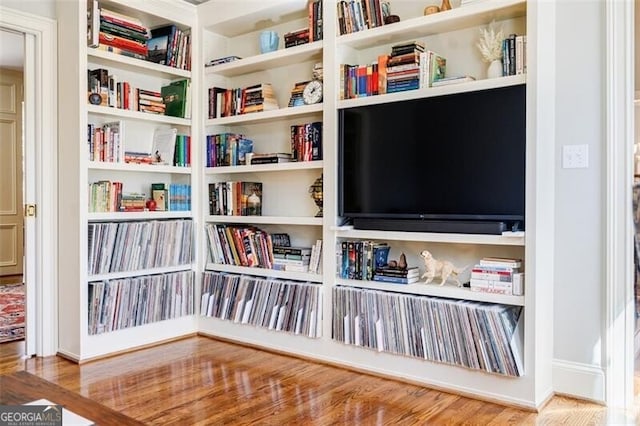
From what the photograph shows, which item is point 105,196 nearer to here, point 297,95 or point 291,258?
point 291,258

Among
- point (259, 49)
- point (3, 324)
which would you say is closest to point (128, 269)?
point (3, 324)

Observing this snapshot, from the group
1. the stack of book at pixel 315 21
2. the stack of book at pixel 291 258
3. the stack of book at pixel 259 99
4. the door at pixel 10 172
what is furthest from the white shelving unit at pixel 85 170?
the door at pixel 10 172

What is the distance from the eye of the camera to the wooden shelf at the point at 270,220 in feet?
10.9

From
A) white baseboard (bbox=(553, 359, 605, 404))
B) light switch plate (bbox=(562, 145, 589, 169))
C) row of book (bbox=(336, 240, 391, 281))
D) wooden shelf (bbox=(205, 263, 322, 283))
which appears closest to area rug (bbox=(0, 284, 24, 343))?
wooden shelf (bbox=(205, 263, 322, 283))

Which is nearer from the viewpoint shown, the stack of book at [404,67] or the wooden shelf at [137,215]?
the stack of book at [404,67]

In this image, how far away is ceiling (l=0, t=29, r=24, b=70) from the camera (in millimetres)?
5314

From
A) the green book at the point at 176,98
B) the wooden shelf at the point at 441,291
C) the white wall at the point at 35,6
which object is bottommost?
the wooden shelf at the point at 441,291

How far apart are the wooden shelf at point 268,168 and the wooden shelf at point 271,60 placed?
690 mm

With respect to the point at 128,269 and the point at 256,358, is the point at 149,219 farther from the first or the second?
the point at 256,358

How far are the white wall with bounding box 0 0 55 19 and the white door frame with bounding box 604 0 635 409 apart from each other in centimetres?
321

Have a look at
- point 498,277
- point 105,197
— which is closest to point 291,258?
point 105,197

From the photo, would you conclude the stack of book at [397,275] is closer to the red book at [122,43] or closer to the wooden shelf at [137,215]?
the wooden shelf at [137,215]

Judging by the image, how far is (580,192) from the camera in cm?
264

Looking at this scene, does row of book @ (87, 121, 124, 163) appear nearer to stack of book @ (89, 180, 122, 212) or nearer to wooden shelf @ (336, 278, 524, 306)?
stack of book @ (89, 180, 122, 212)
